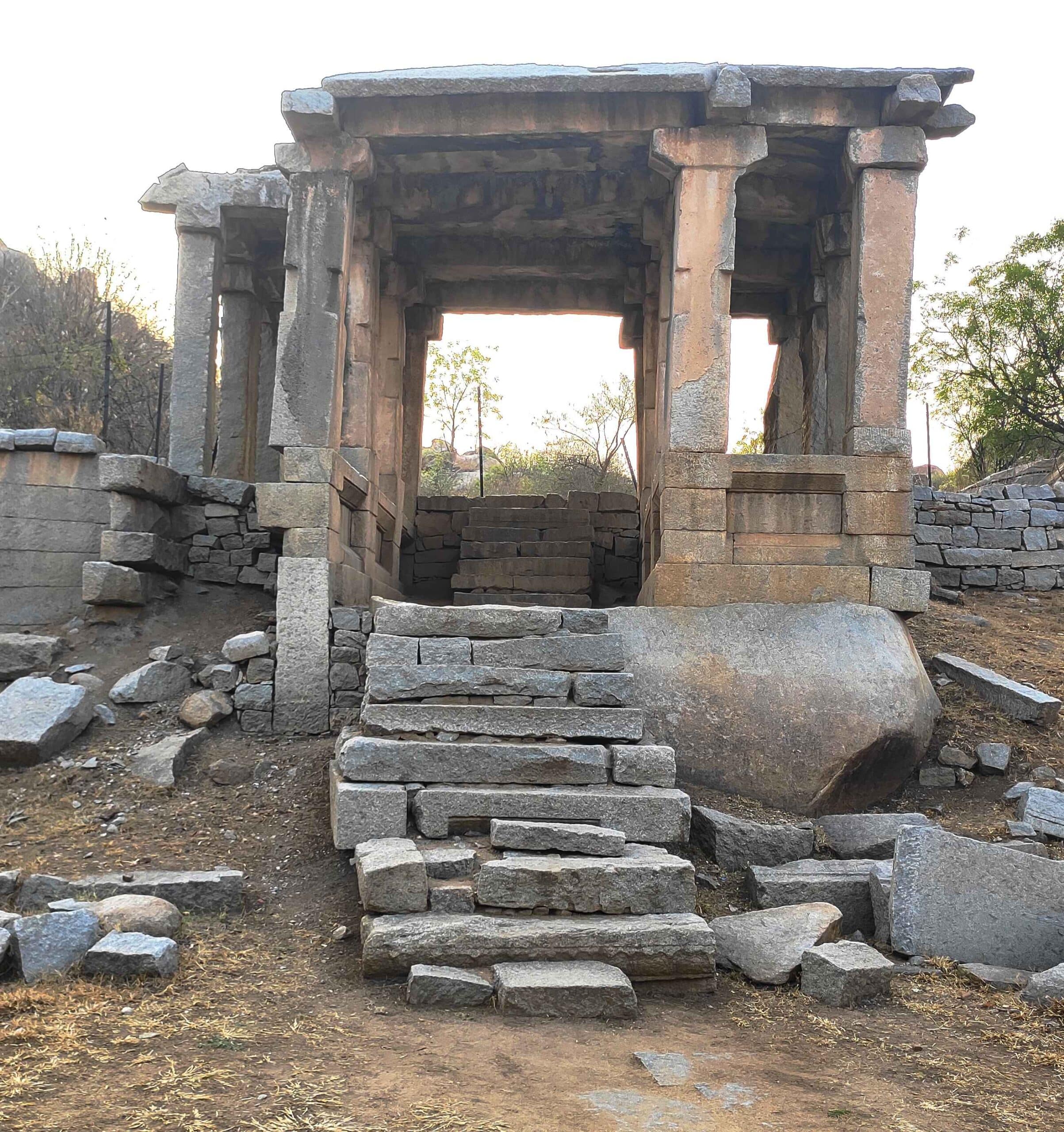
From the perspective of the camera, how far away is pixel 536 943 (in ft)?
15.7

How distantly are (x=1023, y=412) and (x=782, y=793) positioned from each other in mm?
13729

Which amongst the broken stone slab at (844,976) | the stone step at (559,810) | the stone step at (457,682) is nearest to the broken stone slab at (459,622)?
the stone step at (457,682)

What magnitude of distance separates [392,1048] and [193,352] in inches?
350

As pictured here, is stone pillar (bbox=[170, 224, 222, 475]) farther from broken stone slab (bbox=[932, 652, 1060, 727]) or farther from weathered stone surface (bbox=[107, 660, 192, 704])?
broken stone slab (bbox=[932, 652, 1060, 727])

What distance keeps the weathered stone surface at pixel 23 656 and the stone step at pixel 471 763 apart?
376 cm

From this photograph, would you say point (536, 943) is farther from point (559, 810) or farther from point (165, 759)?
point (165, 759)

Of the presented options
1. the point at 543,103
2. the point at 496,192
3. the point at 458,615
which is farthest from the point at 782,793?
the point at 496,192

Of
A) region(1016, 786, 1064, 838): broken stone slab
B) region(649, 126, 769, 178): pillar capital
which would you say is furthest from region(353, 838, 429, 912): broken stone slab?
region(649, 126, 769, 178): pillar capital

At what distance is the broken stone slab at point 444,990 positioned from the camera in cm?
446

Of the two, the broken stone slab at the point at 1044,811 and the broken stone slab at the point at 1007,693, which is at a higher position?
the broken stone slab at the point at 1007,693

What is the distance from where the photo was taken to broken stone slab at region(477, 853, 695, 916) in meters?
4.99

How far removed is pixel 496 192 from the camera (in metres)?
10.4

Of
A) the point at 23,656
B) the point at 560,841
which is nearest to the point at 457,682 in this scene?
the point at 560,841

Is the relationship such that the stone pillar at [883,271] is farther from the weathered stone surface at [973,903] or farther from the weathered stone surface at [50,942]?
the weathered stone surface at [50,942]
